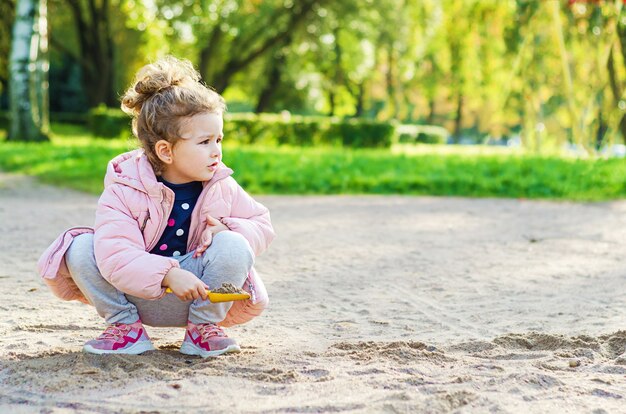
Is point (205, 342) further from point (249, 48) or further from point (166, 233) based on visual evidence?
point (249, 48)

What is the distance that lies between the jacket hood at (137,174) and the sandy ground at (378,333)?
586mm

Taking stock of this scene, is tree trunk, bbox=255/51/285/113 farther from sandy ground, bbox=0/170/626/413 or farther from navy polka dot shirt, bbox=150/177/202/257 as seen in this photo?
navy polka dot shirt, bbox=150/177/202/257

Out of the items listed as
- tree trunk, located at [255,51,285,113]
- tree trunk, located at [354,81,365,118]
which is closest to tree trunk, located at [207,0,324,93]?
tree trunk, located at [255,51,285,113]

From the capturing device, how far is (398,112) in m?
29.0

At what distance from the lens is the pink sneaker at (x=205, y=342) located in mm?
3205

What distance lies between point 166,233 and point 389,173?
7.52 meters

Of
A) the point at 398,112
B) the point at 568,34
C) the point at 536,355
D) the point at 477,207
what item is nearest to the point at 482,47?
the point at 568,34

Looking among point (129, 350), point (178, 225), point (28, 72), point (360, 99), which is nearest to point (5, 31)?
point (28, 72)

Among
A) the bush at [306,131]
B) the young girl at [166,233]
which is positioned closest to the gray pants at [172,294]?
the young girl at [166,233]

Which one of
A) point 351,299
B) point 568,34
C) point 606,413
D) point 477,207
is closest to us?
point 606,413

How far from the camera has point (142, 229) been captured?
313cm

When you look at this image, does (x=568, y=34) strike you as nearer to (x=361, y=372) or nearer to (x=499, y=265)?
(x=499, y=265)

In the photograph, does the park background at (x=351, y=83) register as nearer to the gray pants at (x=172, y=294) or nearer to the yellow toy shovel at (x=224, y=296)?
the gray pants at (x=172, y=294)

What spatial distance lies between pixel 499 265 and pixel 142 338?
288 cm
